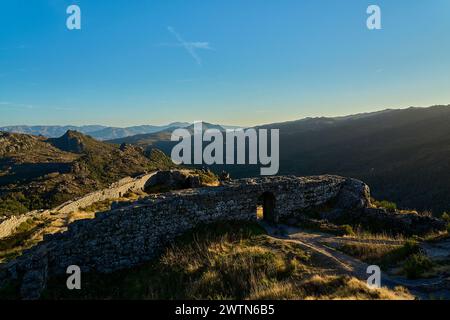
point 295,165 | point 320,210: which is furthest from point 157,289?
point 295,165

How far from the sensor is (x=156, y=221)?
13641mm

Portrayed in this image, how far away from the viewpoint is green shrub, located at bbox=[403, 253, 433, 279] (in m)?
9.74

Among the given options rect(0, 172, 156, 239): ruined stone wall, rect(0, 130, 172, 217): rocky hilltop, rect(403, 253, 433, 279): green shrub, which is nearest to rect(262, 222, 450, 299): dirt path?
rect(403, 253, 433, 279): green shrub

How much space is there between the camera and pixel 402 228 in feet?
53.9

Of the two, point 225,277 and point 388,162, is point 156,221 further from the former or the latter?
point 388,162

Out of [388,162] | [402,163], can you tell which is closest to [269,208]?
[402,163]

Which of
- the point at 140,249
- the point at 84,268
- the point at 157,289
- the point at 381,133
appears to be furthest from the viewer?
the point at 381,133

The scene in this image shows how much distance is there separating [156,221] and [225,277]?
14.7ft

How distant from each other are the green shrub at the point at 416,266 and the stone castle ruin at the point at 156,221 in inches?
254

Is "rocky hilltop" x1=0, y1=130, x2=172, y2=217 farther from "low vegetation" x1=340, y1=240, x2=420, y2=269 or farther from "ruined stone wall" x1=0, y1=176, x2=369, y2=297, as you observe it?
"low vegetation" x1=340, y1=240, x2=420, y2=269

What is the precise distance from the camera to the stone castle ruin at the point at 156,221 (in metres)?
11.8

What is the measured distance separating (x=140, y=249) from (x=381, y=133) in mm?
123148
